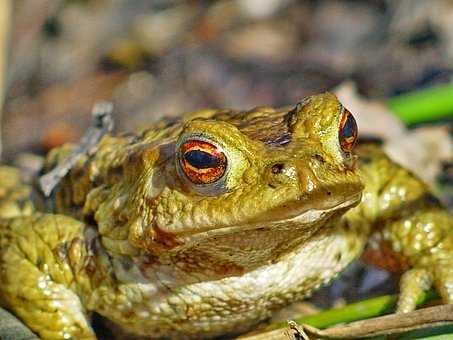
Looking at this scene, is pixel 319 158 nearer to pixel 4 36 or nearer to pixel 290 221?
pixel 290 221

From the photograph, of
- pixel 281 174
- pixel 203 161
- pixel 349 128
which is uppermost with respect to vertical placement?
pixel 349 128

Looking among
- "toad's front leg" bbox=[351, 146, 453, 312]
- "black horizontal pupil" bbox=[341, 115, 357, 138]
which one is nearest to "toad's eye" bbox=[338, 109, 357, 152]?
"black horizontal pupil" bbox=[341, 115, 357, 138]

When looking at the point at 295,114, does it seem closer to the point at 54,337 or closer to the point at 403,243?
the point at 403,243

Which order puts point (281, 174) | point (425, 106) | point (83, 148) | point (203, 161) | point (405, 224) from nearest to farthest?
1. point (281, 174)
2. point (203, 161)
3. point (405, 224)
4. point (83, 148)
5. point (425, 106)

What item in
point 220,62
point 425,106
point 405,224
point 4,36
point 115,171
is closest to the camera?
point 115,171

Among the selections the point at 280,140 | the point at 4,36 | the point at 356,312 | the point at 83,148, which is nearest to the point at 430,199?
the point at 356,312

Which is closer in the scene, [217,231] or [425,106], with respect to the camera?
[217,231]

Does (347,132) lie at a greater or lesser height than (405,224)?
lesser
